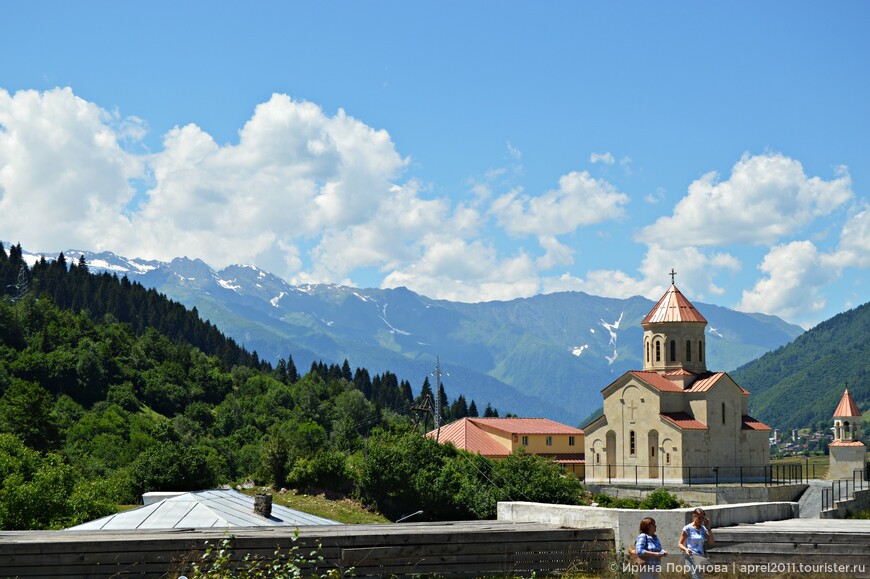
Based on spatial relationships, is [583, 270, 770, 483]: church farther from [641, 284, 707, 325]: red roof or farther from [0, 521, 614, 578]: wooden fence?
[0, 521, 614, 578]: wooden fence

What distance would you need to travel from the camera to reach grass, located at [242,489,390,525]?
61.9m

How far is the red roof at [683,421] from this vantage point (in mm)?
69750

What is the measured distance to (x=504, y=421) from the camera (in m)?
90.2

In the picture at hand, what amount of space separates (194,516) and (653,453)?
42.3 metres

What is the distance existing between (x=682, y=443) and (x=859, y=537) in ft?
175

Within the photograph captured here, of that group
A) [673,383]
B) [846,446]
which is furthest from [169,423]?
[846,446]

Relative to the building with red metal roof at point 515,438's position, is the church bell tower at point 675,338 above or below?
above

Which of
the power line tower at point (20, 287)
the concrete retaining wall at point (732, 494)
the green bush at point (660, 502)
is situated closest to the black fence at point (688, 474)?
the concrete retaining wall at point (732, 494)

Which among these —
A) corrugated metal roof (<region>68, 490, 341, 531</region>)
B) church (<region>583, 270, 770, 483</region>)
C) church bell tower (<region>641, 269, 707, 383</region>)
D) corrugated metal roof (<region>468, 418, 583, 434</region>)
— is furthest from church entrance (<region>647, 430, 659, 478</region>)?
corrugated metal roof (<region>68, 490, 341, 531</region>)

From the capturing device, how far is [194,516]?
117 ft

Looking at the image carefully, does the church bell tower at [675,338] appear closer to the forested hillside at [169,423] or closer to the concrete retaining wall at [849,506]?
the forested hillside at [169,423]

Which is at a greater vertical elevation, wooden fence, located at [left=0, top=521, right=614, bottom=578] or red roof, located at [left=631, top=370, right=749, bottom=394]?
red roof, located at [left=631, top=370, right=749, bottom=394]

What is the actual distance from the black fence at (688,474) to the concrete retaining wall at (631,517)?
4825cm

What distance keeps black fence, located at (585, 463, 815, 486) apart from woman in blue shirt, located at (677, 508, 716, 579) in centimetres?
5279
